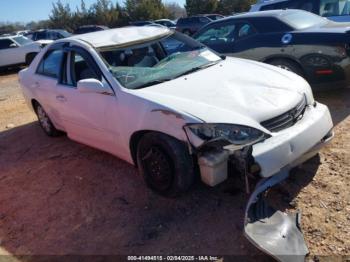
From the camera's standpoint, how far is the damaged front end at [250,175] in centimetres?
271

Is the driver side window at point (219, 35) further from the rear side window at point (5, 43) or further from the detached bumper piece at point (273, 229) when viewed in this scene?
the rear side window at point (5, 43)

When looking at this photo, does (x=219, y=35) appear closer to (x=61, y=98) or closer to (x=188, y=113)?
(x=61, y=98)

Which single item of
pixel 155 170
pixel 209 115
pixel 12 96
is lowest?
pixel 12 96

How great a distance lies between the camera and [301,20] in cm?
616

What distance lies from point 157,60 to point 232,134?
1.69 metres

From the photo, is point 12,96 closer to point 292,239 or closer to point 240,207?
point 240,207

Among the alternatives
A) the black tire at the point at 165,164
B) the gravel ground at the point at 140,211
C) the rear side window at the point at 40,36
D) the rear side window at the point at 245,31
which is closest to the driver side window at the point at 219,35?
the rear side window at the point at 245,31

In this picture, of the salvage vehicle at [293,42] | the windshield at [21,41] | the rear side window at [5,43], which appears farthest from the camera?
the windshield at [21,41]

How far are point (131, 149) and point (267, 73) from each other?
5.25 feet

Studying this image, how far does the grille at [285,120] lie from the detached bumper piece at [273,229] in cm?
37

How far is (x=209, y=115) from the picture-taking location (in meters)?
3.00

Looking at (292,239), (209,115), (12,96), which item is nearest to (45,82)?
(209,115)

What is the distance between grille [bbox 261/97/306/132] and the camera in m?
3.08

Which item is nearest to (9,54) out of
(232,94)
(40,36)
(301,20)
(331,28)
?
(40,36)
